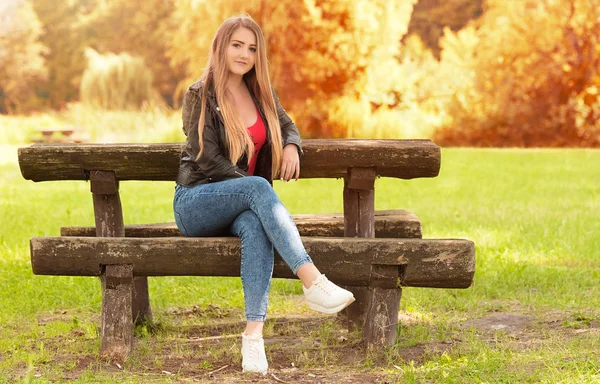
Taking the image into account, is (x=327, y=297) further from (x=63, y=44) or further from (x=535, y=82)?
(x=63, y=44)

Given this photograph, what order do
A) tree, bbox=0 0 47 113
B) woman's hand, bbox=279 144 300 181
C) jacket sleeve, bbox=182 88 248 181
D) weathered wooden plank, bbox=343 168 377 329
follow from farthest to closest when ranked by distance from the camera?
tree, bbox=0 0 47 113
weathered wooden plank, bbox=343 168 377 329
woman's hand, bbox=279 144 300 181
jacket sleeve, bbox=182 88 248 181

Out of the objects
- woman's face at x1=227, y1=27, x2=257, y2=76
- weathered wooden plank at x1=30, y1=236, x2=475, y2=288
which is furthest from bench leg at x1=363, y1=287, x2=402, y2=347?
woman's face at x1=227, y1=27, x2=257, y2=76

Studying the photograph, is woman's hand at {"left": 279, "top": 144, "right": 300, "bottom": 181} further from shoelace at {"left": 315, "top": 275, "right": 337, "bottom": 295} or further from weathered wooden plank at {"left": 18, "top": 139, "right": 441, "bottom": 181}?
shoelace at {"left": 315, "top": 275, "right": 337, "bottom": 295}

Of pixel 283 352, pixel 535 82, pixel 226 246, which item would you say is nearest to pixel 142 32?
pixel 535 82

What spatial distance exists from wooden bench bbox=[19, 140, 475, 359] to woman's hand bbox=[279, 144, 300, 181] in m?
0.11

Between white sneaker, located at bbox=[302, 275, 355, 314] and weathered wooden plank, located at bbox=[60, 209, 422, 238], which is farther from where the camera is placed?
weathered wooden plank, located at bbox=[60, 209, 422, 238]

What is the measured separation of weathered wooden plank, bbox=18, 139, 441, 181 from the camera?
446cm

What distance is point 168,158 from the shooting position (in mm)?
4551

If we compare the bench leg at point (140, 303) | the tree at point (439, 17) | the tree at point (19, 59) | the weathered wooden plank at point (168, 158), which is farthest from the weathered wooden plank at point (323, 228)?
the tree at point (19, 59)

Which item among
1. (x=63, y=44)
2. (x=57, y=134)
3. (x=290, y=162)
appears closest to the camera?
(x=290, y=162)

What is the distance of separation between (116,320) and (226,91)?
1.27m

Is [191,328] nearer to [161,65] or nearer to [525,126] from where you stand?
[525,126]

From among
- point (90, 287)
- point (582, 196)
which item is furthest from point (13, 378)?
point (582, 196)

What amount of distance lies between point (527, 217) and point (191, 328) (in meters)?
4.98
